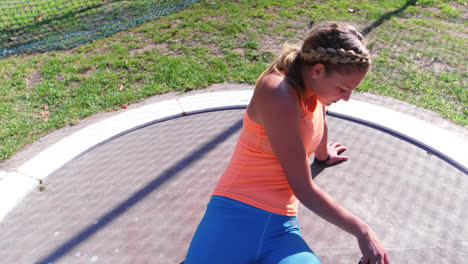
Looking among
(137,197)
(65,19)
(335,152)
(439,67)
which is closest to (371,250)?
(335,152)

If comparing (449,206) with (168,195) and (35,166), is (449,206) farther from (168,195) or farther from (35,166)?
(35,166)

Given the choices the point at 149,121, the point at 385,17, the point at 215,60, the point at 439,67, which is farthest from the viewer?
the point at 385,17

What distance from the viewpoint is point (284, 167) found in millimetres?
1564

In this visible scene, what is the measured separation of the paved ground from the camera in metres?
2.19

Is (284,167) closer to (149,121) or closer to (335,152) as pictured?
(335,152)

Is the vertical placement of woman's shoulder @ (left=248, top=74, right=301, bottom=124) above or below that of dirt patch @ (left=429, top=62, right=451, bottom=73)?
above

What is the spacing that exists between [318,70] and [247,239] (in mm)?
824

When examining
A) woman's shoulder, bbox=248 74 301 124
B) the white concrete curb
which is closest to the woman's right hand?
woman's shoulder, bbox=248 74 301 124

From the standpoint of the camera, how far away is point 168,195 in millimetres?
2588

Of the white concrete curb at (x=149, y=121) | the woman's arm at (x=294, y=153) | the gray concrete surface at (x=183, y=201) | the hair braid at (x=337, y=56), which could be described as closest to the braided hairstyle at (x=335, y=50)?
the hair braid at (x=337, y=56)

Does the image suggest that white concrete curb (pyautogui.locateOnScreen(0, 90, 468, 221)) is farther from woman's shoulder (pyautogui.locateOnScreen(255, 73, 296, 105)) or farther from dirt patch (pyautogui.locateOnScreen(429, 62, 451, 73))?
woman's shoulder (pyautogui.locateOnScreen(255, 73, 296, 105))

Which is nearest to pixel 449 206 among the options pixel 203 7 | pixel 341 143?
pixel 341 143

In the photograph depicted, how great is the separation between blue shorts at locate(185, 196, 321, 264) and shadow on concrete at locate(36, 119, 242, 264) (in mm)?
973

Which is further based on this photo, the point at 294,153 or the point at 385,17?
the point at 385,17
